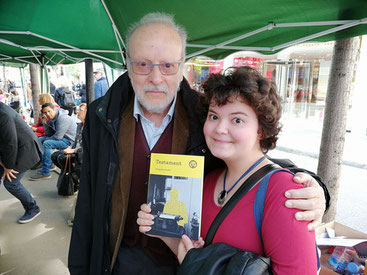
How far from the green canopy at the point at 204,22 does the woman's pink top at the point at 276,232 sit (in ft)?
4.26

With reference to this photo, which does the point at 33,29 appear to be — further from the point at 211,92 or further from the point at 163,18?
the point at 211,92

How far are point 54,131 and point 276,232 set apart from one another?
5.85 metres

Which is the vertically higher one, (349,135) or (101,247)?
(101,247)

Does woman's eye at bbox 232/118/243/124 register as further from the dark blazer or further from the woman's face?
the dark blazer

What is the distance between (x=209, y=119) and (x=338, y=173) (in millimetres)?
1989

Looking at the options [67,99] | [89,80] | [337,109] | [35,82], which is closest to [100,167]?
[337,109]

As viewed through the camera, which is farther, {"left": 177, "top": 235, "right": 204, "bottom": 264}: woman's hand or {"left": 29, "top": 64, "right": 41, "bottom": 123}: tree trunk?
{"left": 29, "top": 64, "right": 41, "bottom": 123}: tree trunk

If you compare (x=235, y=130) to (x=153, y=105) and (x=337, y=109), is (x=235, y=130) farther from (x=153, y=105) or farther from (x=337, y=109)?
(x=337, y=109)

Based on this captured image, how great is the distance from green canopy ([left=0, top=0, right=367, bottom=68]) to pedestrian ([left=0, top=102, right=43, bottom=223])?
4.35ft

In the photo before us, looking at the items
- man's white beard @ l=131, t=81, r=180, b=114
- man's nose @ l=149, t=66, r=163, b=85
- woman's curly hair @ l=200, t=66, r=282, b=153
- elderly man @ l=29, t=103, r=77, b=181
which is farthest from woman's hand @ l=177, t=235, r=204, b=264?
elderly man @ l=29, t=103, r=77, b=181

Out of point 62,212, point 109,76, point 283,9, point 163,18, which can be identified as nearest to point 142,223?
point 163,18

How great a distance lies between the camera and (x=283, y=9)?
184 centimetres

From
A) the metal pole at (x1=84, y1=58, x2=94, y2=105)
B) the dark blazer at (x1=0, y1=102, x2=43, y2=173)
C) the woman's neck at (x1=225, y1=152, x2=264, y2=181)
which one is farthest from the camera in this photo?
the metal pole at (x1=84, y1=58, x2=94, y2=105)

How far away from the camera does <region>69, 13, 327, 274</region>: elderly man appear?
146 centimetres
